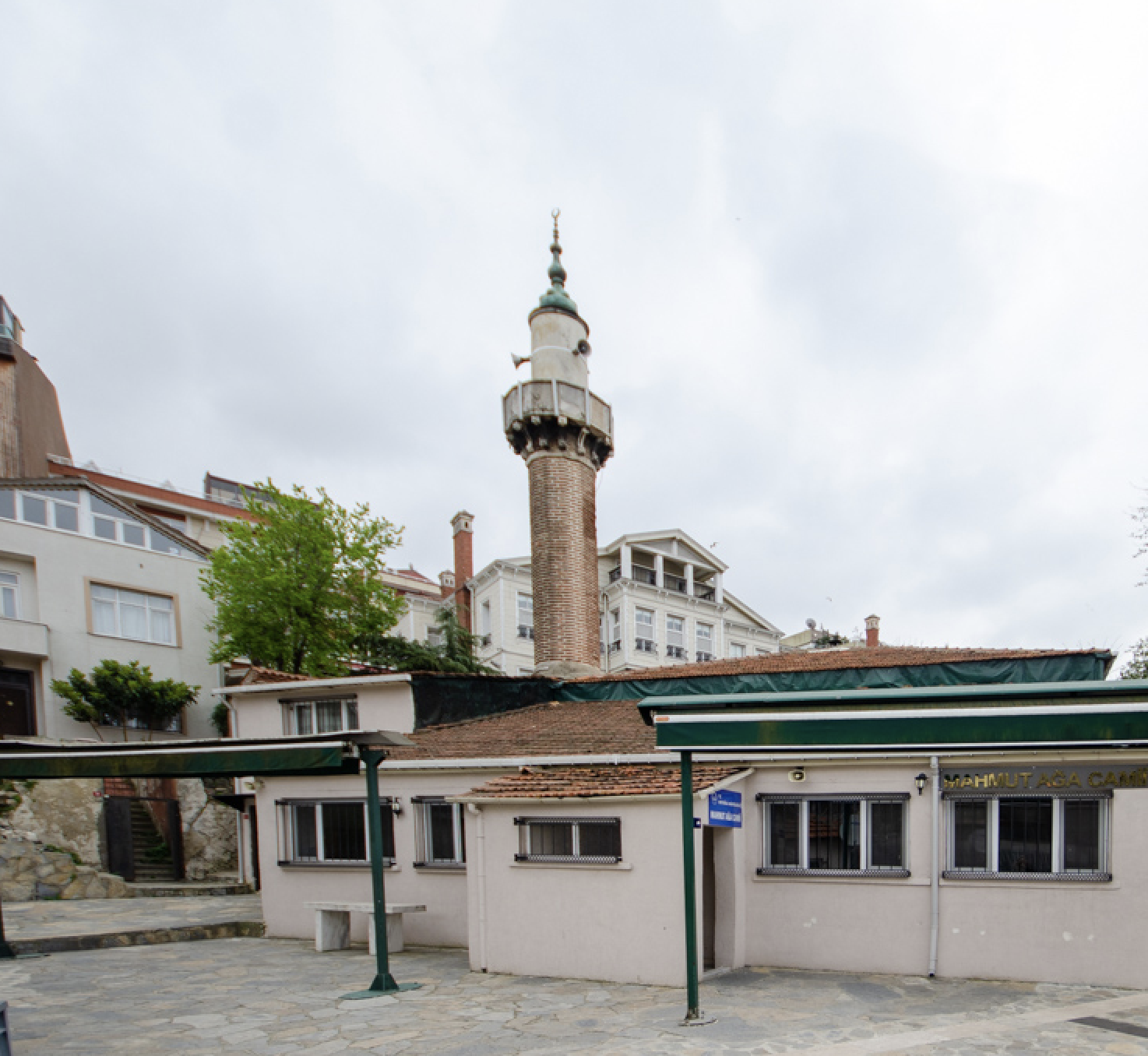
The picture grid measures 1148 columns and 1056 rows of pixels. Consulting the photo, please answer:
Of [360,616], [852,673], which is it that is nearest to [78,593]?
[360,616]

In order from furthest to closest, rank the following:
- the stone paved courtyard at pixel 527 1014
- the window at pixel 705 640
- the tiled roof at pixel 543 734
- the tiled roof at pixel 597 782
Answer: the window at pixel 705 640, the tiled roof at pixel 543 734, the tiled roof at pixel 597 782, the stone paved courtyard at pixel 527 1014

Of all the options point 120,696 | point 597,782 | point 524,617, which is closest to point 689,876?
point 597,782

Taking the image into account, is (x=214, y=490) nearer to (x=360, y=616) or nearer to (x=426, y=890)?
(x=360, y=616)

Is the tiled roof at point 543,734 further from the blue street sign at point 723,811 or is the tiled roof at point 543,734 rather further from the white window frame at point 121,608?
the white window frame at point 121,608

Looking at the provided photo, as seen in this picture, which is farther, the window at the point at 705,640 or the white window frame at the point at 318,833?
the window at the point at 705,640

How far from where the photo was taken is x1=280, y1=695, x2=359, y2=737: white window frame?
15438 mm

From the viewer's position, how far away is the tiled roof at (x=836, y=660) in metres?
13.2

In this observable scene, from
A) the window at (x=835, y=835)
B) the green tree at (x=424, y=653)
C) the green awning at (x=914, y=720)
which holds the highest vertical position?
the green awning at (x=914, y=720)

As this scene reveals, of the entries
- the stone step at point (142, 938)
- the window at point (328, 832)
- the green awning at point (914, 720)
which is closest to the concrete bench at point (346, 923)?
the window at point (328, 832)

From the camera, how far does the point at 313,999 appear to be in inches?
344

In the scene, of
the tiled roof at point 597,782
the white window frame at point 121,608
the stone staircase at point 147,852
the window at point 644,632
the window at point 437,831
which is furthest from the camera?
the window at point 644,632

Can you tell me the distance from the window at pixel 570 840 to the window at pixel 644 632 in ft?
84.7

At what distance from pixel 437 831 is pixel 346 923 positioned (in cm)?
210

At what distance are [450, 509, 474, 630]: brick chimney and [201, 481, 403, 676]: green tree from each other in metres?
10.6
